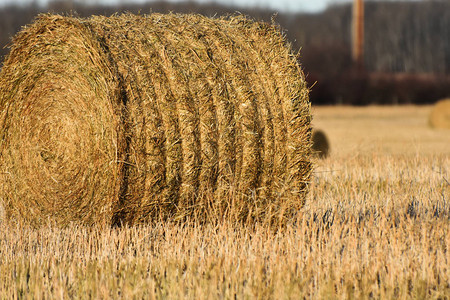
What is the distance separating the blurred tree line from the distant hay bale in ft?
85.0

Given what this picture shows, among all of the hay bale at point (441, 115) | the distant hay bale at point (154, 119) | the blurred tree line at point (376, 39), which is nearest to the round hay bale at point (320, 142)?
the distant hay bale at point (154, 119)

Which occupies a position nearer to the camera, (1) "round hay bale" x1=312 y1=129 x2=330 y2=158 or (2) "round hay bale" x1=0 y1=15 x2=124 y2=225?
(2) "round hay bale" x1=0 y1=15 x2=124 y2=225

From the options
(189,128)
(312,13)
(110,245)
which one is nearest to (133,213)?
(110,245)

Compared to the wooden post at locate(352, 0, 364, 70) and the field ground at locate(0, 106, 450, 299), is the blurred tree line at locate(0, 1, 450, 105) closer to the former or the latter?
the wooden post at locate(352, 0, 364, 70)

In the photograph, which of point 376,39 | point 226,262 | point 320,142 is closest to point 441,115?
point 320,142

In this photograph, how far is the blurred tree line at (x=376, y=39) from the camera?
33250 millimetres

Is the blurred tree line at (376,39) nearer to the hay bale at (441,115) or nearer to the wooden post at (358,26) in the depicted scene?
the wooden post at (358,26)

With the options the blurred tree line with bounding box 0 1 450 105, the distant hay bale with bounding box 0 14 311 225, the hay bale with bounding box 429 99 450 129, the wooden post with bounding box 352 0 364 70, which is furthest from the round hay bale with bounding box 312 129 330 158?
the blurred tree line with bounding box 0 1 450 105

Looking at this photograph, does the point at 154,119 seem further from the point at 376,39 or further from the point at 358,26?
the point at 376,39

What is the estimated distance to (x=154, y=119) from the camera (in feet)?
21.7

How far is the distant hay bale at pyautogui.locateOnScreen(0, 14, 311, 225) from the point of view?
6633mm

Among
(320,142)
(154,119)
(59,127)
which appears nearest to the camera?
(154,119)

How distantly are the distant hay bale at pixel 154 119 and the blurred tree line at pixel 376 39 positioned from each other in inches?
1020

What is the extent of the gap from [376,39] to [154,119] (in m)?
44.8
